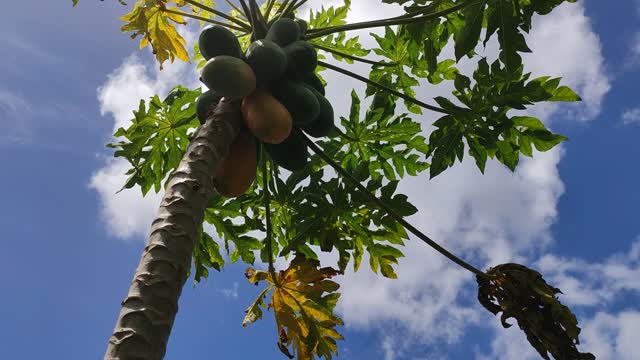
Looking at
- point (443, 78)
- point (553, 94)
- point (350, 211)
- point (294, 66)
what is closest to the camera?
point (294, 66)

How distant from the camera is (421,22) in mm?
3359

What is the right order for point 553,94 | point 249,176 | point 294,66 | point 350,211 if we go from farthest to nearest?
point 350,211 → point 553,94 → point 294,66 → point 249,176

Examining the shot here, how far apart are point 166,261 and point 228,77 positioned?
91cm

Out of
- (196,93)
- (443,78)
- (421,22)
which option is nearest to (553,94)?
(421,22)

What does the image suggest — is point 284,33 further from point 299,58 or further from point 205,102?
point 205,102

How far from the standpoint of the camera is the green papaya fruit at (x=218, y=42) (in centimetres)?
253

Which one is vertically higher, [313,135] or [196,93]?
[196,93]

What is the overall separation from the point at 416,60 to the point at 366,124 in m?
0.67

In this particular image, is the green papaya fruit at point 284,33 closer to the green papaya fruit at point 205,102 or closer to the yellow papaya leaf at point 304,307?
the green papaya fruit at point 205,102

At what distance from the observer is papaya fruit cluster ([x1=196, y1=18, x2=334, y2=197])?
7.57 ft

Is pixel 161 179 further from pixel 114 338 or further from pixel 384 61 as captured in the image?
pixel 114 338

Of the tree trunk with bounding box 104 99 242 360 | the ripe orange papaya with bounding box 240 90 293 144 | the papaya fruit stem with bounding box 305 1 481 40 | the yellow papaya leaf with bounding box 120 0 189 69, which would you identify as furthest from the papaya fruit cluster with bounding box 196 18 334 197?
the yellow papaya leaf with bounding box 120 0 189 69

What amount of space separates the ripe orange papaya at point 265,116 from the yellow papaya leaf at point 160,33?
199cm

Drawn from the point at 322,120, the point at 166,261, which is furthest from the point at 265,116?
the point at 166,261
